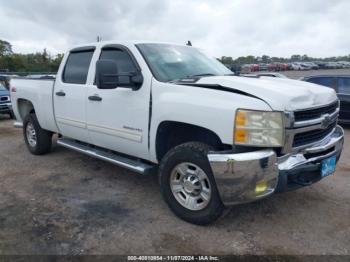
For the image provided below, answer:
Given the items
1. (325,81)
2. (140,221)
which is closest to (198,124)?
(140,221)

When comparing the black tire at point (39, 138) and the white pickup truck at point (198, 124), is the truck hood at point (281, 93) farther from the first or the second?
the black tire at point (39, 138)

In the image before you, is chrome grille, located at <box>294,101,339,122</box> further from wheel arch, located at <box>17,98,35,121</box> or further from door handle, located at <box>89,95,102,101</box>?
wheel arch, located at <box>17,98,35,121</box>

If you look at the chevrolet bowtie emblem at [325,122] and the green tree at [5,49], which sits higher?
the green tree at [5,49]

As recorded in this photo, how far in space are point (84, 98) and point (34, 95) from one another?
164 cm

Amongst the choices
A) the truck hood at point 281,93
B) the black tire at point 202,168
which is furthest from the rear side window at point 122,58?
the black tire at point 202,168

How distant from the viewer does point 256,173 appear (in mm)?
2869

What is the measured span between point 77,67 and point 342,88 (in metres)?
7.22

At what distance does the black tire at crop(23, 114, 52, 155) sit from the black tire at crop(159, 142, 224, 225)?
3.21 meters

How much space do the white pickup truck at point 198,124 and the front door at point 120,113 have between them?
12mm

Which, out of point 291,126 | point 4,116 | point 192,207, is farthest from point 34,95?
point 4,116

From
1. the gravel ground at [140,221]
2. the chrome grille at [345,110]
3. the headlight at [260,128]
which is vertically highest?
the headlight at [260,128]

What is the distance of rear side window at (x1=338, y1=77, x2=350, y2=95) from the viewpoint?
893 centimetres

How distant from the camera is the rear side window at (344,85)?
29.3ft

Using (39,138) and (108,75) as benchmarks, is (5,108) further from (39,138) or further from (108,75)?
(108,75)
